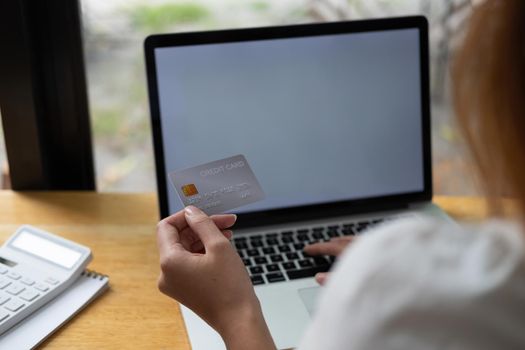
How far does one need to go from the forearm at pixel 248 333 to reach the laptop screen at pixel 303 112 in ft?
1.17

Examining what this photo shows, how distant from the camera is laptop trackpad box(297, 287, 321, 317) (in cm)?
86

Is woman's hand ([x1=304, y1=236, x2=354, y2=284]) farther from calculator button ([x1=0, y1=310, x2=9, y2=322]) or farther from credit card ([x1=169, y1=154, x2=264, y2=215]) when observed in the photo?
calculator button ([x1=0, y1=310, x2=9, y2=322])

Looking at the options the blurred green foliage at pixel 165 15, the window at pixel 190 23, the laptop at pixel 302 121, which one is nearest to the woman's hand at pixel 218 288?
the laptop at pixel 302 121

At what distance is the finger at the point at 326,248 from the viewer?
0.96 metres

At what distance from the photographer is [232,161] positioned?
0.85m

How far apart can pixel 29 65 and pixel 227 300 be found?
64 centimetres

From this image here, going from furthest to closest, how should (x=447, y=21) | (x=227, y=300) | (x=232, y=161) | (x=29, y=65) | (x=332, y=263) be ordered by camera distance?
(x=447, y=21) → (x=29, y=65) → (x=332, y=263) → (x=232, y=161) → (x=227, y=300)

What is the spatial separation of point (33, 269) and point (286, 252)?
0.35 metres

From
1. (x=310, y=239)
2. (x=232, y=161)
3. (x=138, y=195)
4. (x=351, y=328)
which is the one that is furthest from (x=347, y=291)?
(x=138, y=195)

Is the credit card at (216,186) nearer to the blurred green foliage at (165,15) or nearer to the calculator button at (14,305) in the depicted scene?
the calculator button at (14,305)

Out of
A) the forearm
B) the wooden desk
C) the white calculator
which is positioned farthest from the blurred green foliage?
the forearm

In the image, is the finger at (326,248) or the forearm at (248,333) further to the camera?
the finger at (326,248)

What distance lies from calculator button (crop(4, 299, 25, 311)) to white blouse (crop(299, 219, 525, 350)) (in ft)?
1.66

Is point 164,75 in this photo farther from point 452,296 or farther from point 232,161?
point 452,296
